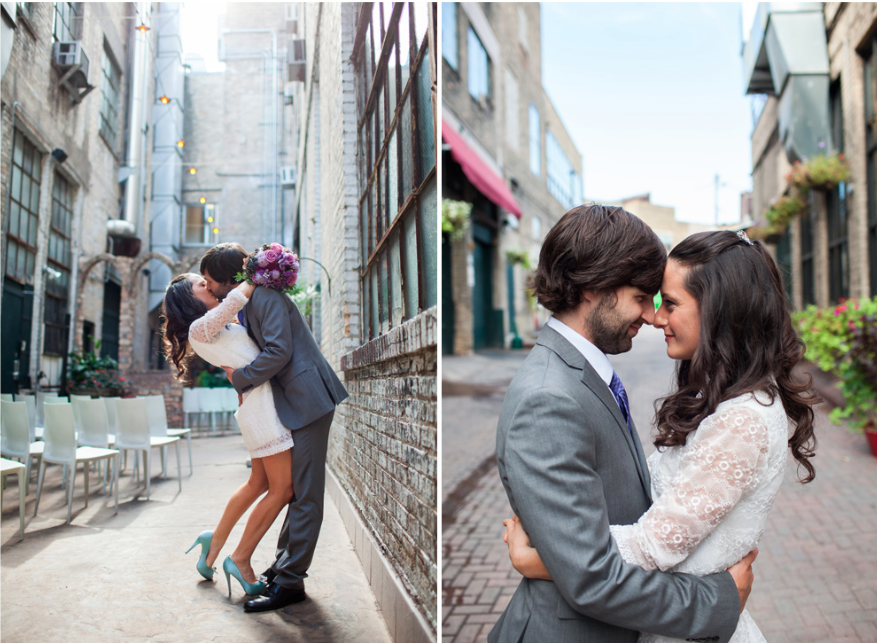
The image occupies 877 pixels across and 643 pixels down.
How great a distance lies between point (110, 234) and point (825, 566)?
13.4 feet

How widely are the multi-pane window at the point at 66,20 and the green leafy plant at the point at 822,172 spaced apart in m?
10.8

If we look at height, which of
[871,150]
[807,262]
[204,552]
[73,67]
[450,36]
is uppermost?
[450,36]

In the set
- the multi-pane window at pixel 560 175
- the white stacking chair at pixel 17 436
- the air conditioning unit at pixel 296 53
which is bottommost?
the white stacking chair at pixel 17 436

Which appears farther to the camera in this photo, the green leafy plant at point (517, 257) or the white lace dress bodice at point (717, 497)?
the green leafy plant at point (517, 257)

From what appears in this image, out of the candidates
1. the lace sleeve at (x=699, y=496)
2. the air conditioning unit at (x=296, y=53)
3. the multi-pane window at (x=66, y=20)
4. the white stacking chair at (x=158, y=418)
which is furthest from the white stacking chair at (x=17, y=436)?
the lace sleeve at (x=699, y=496)

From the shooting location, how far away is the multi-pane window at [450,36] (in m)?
11.7

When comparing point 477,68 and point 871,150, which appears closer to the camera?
point 871,150

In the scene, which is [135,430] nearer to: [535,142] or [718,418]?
[718,418]

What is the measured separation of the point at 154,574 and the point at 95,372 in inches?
32.7

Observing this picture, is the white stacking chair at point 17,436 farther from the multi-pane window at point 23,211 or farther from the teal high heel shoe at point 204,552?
the teal high heel shoe at point 204,552

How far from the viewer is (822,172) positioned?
415 inches

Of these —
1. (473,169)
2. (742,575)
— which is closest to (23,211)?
(742,575)

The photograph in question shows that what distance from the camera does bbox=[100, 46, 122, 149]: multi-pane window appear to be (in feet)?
8.89

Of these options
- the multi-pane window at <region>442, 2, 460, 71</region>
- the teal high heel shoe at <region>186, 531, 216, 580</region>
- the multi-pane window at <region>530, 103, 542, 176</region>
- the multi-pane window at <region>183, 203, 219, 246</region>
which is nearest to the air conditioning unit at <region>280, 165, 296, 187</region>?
the multi-pane window at <region>183, 203, 219, 246</region>
